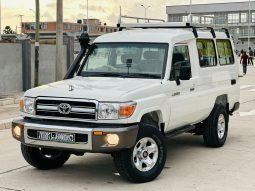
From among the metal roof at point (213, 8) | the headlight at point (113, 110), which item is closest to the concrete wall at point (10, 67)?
the headlight at point (113, 110)

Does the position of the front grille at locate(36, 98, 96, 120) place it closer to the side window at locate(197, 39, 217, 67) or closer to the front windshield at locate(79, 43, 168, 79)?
the front windshield at locate(79, 43, 168, 79)

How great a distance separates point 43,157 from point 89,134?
1.47 meters

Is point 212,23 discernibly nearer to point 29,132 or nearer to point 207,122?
point 207,122

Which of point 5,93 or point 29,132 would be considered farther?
point 5,93

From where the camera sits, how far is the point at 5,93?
1800 cm

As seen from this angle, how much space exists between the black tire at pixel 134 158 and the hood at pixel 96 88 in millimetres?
542

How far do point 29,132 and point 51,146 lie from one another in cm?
37

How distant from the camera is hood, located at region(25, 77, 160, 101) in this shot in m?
6.12

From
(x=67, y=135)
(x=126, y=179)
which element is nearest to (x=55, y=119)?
(x=67, y=135)

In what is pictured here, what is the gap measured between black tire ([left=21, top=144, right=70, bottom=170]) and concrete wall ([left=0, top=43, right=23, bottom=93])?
11472 millimetres

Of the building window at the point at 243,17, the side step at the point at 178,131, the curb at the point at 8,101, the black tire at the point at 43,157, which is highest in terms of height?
the building window at the point at 243,17

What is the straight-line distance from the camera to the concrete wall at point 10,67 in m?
18.2

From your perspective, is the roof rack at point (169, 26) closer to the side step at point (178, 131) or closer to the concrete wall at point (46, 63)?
the side step at point (178, 131)

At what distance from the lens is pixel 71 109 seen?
618 cm
